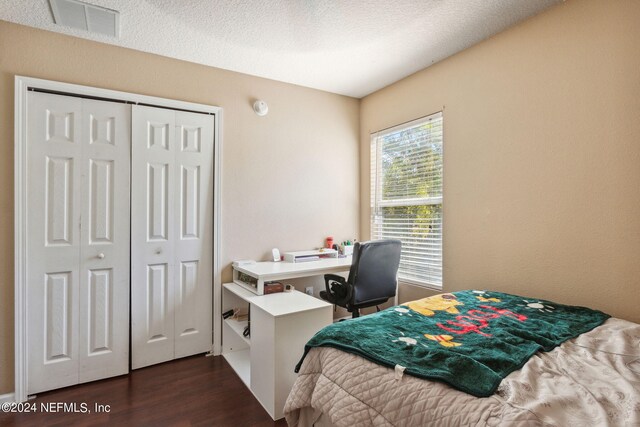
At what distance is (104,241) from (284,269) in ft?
4.58

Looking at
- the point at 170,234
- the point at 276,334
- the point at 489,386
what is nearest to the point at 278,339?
the point at 276,334

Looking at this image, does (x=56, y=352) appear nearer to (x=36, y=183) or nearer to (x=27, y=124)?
(x=36, y=183)

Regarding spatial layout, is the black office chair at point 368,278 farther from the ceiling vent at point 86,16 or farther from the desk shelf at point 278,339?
the ceiling vent at point 86,16

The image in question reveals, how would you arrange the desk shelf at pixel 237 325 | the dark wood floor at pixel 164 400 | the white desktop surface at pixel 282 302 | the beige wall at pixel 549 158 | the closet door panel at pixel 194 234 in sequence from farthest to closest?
the closet door panel at pixel 194 234, the desk shelf at pixel 237 325, the white desktop surface at pixel 282 302, the dark wood floor at pixel 164 400, the beige wall at pixel 549 158

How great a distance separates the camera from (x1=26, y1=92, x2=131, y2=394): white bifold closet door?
2.23m

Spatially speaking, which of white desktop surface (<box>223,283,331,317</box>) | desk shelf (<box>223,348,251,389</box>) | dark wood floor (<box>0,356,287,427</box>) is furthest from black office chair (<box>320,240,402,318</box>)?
dark wood floor (<box>0,356,287,427</box>)

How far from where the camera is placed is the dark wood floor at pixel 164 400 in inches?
76.3

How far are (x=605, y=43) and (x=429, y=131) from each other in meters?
1.29

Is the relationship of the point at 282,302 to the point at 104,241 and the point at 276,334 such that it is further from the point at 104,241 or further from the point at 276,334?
the point at 104,241

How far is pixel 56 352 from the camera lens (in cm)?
229

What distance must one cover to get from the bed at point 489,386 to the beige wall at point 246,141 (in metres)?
1.80

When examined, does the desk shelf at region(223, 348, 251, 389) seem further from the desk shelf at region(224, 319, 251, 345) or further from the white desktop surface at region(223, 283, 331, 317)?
the white desktop surface at region(223, 283, 331, 317)

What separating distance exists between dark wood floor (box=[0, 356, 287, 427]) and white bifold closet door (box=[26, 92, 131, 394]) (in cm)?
17

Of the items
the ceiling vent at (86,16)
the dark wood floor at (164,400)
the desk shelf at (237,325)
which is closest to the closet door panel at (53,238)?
the dark wood floor at (164,400)
